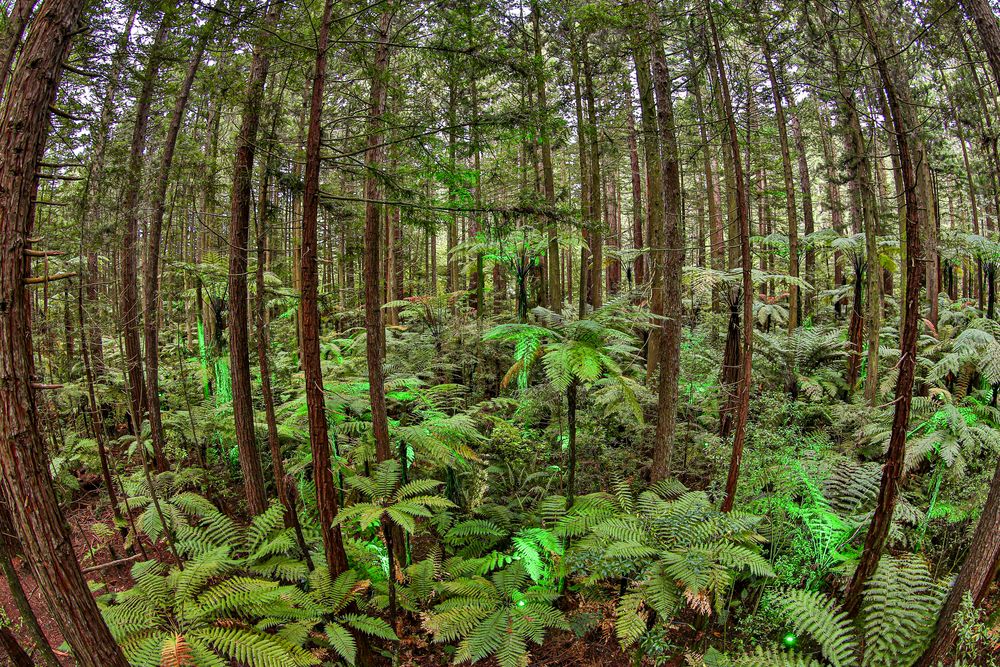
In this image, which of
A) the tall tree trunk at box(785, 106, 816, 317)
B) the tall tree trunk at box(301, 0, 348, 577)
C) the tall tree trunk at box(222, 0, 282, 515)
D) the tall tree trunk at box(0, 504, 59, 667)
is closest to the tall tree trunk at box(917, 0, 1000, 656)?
the tall tree trunk at box(301, 0, 348, 577)

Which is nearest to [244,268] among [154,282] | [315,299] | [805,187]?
[315,299]

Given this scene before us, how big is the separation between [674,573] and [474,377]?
6.48m

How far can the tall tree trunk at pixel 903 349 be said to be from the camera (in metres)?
4.09

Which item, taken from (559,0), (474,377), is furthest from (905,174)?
(474,377)

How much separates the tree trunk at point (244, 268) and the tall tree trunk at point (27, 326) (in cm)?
211

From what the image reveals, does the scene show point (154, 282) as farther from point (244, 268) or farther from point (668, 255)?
point (668, 255)

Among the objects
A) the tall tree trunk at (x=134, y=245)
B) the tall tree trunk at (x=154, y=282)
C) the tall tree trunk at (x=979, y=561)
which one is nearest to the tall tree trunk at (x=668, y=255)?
the tall tree trunk at (x=979, y=561)

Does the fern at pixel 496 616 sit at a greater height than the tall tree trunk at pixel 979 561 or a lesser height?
lesser

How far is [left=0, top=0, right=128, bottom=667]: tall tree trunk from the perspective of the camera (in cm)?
305

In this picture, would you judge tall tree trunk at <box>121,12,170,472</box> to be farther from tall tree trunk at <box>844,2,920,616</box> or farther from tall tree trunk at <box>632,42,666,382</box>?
tall tree trunk at <box>844,2,920,616</box>

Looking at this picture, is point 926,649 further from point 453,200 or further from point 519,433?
point 453,200

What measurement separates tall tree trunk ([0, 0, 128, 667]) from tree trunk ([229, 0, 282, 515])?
2.11 m

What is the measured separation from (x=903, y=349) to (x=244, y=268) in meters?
6.94

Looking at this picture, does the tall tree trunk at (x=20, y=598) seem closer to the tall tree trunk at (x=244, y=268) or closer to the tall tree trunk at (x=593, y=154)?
the tall tree trunk at (x=244, y=268)
